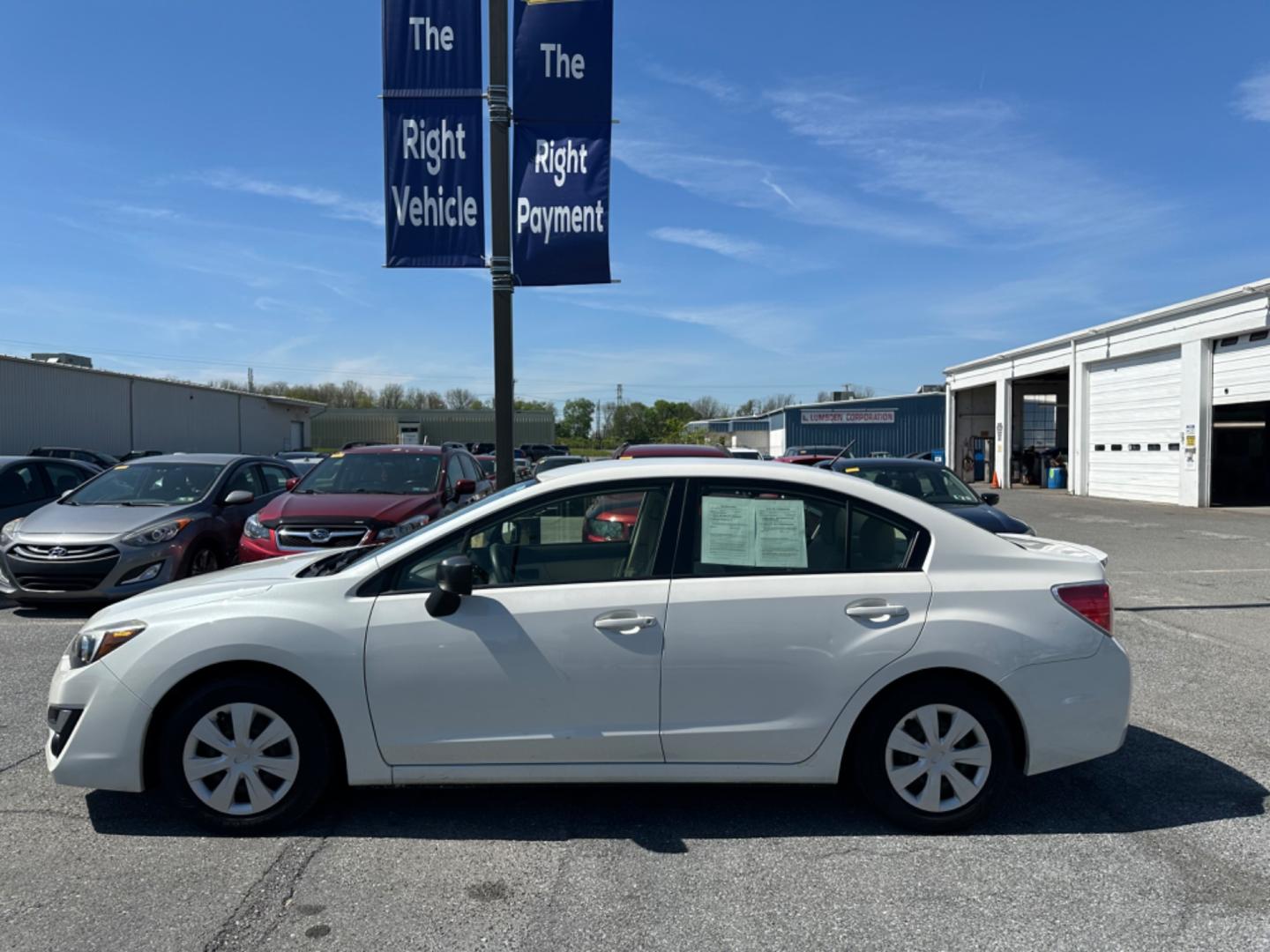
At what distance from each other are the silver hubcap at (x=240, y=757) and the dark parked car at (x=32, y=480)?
8.78 m

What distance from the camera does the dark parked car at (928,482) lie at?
34.4 ft

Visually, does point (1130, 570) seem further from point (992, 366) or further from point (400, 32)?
point (992, 366)

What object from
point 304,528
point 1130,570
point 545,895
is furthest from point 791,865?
point 1130,570

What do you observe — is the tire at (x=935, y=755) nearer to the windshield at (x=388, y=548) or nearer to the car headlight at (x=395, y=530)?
the windshield at (x=388, y=548)

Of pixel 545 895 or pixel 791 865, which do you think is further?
pixel 791 865

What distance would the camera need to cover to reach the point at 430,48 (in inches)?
325

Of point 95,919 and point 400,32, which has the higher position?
point 400,32

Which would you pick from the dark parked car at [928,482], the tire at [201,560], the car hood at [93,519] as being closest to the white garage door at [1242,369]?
the dark parked car at [928,482]

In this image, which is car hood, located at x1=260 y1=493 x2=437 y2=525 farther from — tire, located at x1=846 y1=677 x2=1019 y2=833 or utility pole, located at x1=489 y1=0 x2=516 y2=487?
tire, located at x1=846 y1=677 x2=1019 y2=833

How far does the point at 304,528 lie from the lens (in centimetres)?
890

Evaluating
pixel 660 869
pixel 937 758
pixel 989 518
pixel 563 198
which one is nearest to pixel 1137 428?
pixel 989 518

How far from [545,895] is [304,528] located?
6.26 metres

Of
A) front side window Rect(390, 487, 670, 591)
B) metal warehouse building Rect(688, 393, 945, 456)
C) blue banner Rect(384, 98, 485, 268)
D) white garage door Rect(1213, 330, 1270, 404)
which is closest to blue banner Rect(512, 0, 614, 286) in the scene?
blue banner Rect(384, 98, 485, 268)

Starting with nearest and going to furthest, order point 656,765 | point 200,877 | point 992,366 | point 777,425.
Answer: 1. point 200,877
2. point 656,765
3. point 992,366
4. point 777,425
